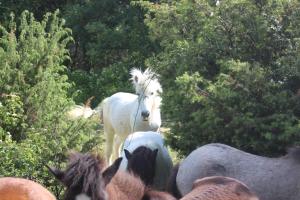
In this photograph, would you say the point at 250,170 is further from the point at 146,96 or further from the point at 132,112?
the point at 132,112

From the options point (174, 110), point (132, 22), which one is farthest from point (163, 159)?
point (132, 22)

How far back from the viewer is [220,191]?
437 centimetres

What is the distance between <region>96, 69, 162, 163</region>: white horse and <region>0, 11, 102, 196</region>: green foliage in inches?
60.9

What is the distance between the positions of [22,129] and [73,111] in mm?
903

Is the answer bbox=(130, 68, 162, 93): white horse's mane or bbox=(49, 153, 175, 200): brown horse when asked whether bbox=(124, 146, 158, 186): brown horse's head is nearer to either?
bbox=(49, 153, 175, 200): brown horse

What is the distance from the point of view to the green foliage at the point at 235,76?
562cm

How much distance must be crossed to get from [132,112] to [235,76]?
450cm

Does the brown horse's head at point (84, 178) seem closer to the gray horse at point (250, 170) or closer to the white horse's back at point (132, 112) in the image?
the gray horse at point (250, 170)

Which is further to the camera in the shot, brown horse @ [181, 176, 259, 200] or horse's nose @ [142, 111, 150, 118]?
horse's nose @ [142, 111, 150, 118]

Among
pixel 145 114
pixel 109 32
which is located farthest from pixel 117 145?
pixel 109 32

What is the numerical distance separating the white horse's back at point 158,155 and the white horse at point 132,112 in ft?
3.99

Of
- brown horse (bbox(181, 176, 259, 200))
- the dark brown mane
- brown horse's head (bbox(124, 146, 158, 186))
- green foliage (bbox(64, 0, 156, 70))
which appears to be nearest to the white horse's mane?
brown horse's head (bbox(124, 146, 158, 186))

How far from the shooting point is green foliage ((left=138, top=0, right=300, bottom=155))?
18.4 feet

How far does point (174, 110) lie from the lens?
6320mm
